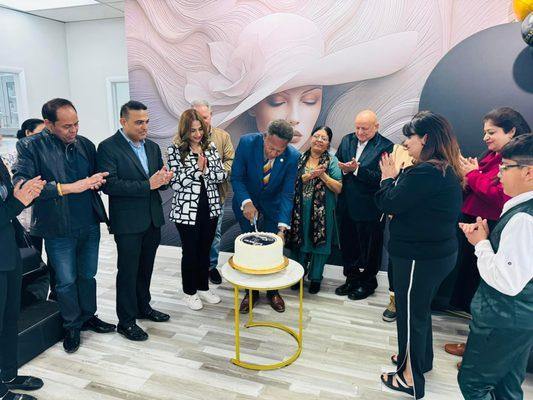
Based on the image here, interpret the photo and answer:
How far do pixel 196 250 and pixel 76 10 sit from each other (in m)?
3.83

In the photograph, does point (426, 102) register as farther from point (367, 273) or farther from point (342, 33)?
point (367, 273)

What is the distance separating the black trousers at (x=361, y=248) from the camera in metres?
3.19

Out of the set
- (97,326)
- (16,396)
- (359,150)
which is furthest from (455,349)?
(16,396)

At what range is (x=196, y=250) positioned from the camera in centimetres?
286

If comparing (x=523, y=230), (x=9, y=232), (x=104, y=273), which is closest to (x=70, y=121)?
(x=9, y=232)

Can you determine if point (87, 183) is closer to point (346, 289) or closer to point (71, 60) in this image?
point (346, 289)

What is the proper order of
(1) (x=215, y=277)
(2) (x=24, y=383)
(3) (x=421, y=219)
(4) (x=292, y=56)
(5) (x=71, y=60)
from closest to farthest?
(3) (x=421, y=219) → (2) (x=24, y=383) → (4) (x=292, y=56) → (1) (x=215, y=277) → (5) (x=71, y=60)

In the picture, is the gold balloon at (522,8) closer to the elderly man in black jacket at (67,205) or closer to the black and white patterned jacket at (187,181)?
the black and white patterned jacket at (187,181)

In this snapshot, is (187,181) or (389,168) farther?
(187,181)

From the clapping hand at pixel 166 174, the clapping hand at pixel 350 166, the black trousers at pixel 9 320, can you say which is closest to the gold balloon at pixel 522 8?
the clapping hand at pixel 350 166

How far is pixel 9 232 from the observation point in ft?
6.20

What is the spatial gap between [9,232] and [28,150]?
0.54m

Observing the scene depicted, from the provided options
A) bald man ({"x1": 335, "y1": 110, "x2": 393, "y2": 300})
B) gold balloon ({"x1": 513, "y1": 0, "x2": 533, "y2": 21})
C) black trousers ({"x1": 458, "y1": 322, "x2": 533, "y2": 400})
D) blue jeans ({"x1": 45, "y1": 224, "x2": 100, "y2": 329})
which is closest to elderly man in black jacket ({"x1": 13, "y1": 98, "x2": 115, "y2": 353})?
blue jeans ({"x1": 45, "y1": 224, "x2": 100, "y2": 329})

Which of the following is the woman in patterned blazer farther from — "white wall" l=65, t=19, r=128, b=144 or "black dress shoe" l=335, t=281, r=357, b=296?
"white wall" l=65, t=19, r=128, b=144
